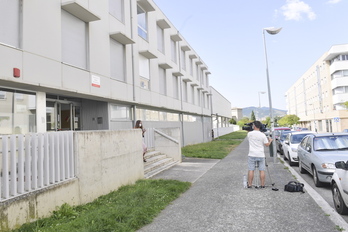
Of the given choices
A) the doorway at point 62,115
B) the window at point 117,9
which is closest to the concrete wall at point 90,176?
the doorway at point 62,115

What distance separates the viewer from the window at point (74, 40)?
8.55 meters

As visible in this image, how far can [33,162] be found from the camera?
4.28 metres

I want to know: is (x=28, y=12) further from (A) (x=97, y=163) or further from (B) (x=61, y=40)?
(A) (x=97, y=163)

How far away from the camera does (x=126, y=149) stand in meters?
7.14

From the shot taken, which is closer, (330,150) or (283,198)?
(283,198)

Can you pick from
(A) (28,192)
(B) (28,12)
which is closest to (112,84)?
(B) (28,12)

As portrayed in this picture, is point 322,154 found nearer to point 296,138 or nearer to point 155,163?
point 296,138

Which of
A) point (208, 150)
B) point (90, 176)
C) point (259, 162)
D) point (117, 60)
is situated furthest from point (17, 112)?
point (208, 150)

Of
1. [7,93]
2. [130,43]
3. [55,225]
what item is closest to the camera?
[55,225]

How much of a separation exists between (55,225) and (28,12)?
19.5 ft

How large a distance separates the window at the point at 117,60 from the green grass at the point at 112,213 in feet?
22.2

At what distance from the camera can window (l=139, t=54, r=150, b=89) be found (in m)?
14.2

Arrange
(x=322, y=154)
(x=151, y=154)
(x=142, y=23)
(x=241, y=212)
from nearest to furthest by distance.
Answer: (x=241, y=212)
(x=322, y=154)
(x=151, y=154)
(x=142, y=23)

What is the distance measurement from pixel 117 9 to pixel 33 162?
980cm
